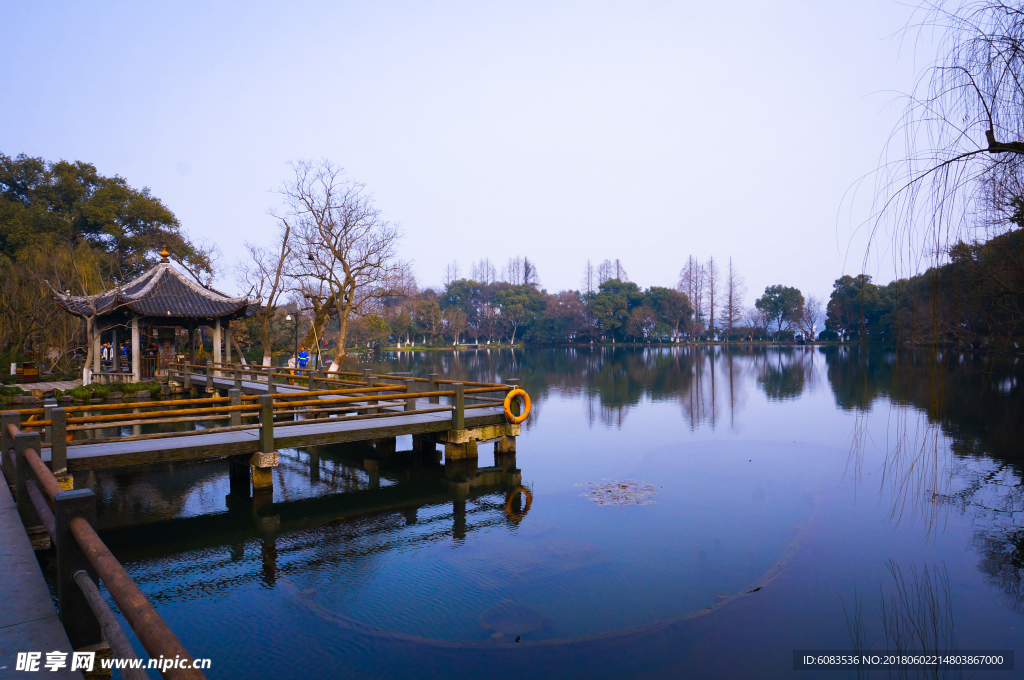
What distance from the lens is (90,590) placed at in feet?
8.97

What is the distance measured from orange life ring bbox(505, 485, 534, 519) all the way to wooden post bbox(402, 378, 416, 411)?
2500 mm

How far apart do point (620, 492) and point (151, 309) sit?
17.3 m

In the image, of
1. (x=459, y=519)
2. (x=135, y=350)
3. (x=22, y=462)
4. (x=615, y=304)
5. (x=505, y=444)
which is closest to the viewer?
(x=22, y=462)

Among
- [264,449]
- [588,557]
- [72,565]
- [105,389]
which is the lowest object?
[588,557]

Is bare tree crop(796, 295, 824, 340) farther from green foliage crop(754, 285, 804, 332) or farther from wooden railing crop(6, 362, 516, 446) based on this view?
wooden railing crop(6, 362, 516, 446)

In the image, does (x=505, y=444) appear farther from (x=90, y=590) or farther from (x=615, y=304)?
(x=615, y=304)

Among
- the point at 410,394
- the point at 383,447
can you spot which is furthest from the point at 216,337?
the point at 410,394

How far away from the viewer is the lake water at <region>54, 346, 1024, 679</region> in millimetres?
5023

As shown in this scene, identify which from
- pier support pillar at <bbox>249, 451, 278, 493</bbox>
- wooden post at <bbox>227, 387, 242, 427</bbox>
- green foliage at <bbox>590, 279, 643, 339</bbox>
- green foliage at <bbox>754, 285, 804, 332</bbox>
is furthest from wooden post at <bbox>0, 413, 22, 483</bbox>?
green foliage at <bbox>754, 285, 804, 332</bbox>

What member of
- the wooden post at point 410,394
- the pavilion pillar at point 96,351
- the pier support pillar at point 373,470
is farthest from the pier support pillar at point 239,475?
the pavilion pillar at point 96,351

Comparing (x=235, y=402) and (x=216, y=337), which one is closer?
(x=235, y=402)

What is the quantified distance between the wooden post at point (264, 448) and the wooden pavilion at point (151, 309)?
13.6 meters

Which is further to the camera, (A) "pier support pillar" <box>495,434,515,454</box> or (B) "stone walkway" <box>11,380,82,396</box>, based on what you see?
(B) "stone walkway" <box>11,380,82,396</box>

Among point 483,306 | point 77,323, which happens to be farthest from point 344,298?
point 483,306
